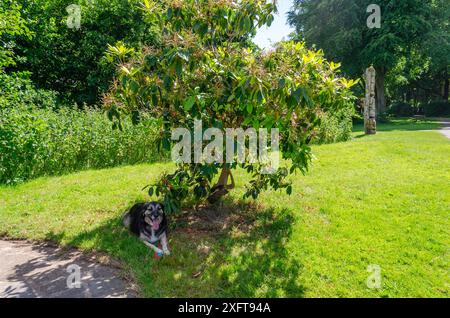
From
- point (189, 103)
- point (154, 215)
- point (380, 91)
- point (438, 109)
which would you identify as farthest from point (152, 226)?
point (438, 109)

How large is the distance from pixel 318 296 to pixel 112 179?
19.2ft

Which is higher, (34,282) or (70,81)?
(70,81)

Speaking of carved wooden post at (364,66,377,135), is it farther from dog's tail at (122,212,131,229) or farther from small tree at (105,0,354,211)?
dog's tail at (122,212,131,229)

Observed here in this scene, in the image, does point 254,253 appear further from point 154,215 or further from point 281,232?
point 154,215

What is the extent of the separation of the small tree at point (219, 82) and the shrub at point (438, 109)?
3682 cm

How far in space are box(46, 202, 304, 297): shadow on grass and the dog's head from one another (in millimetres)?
351

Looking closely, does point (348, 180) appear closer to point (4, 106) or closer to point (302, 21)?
point (4, 106)

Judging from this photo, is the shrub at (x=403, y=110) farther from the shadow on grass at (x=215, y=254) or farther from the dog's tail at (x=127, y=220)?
the dog's tail at (x=127, y=220)

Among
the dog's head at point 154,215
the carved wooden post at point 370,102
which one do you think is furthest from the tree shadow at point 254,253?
the carved wooden post at point 370,102

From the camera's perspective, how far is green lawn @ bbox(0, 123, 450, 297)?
369 centimetres

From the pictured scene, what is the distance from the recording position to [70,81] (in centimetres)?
1808

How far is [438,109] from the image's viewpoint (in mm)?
35156

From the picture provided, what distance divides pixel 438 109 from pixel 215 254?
3948cm
